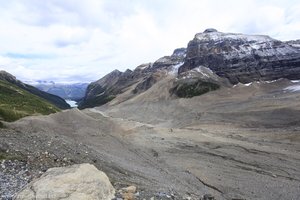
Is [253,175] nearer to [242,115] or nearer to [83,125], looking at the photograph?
[83,125]

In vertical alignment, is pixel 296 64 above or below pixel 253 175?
above

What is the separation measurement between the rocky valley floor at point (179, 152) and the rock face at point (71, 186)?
302 centimetres

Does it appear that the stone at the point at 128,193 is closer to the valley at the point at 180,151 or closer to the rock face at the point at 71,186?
the valley at the point at 180,151

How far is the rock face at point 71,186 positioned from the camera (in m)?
20.4

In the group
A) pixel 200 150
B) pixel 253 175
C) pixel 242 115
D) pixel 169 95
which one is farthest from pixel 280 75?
pixel 253 175

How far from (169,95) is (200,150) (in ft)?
438

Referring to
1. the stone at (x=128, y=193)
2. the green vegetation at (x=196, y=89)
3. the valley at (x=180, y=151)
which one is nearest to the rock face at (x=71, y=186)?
the stone at (x=128, y=193)

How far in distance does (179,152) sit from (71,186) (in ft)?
150

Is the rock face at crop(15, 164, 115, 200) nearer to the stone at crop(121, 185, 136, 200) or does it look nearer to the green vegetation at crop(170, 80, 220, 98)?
the stone at crop(121, 185, 136, 200)

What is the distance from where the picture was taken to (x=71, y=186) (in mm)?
21000

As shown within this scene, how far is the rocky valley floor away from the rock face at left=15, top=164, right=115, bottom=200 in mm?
3021

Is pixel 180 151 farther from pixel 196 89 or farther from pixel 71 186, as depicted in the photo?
pixel 196 89

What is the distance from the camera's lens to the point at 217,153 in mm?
63312

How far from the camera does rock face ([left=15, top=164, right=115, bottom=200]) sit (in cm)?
2036
